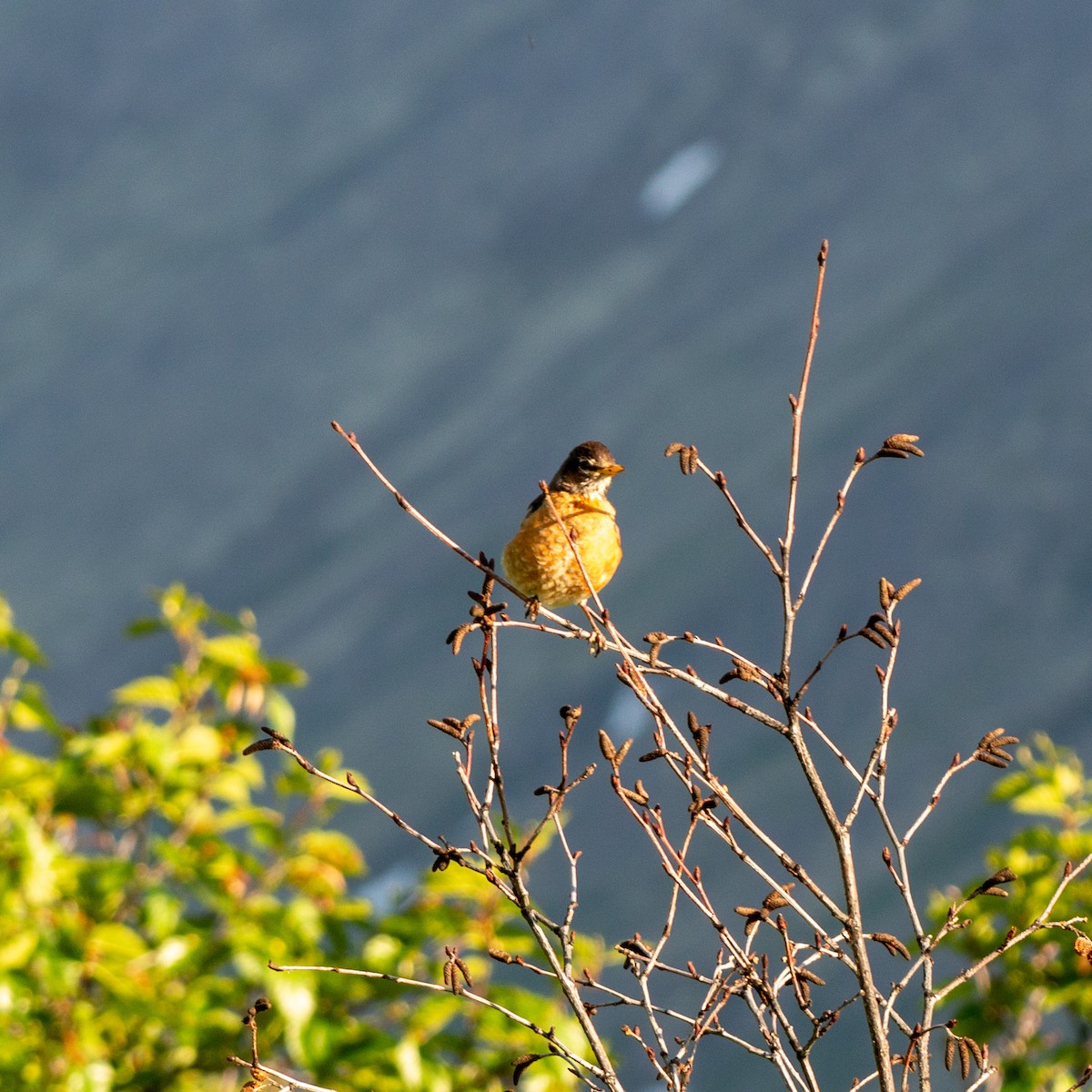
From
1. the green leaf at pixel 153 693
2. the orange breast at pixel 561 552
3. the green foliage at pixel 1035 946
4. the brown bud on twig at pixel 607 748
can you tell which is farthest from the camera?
the green leaf at pixel 153 693

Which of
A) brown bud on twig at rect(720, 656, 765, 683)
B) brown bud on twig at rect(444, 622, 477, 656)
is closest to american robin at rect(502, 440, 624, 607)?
brown bud on twig at rect(444, 622, 477, 656)

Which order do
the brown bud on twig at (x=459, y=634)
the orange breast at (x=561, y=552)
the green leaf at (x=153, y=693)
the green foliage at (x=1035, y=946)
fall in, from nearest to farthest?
the brown bud on twig at (x=459, y=634) → the orange breast at (x=561, y=552) → the green foliage at (x=1035, y=946) → the green leaf at (x=153, y=693)

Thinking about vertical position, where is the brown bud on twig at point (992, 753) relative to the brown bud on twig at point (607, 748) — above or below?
below

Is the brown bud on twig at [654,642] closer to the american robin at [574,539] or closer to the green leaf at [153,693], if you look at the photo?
the american robin at [574,539]

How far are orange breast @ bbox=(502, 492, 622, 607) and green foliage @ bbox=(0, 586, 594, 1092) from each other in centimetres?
86

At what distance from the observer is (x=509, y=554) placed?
10.1ft

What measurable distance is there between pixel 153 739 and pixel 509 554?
4.33ft

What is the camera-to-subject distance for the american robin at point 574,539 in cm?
292

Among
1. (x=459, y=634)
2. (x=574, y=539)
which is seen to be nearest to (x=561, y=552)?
(x=574, y=539)

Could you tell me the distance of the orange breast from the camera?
9.57 feet

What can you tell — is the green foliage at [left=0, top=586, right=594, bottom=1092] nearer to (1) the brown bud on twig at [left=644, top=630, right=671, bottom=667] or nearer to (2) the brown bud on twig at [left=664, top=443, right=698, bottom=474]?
(1) the brown bud on twig at [left=644, top=630, right=671, bottom=667]

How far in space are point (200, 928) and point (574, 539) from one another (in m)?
1.85

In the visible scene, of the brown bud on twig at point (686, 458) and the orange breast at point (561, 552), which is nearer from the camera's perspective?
the brown bud on twig at point (686, 458)

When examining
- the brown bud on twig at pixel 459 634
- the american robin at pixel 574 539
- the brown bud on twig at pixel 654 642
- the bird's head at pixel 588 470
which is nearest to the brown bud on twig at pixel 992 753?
the brown bud on twig at pixel 654 642
